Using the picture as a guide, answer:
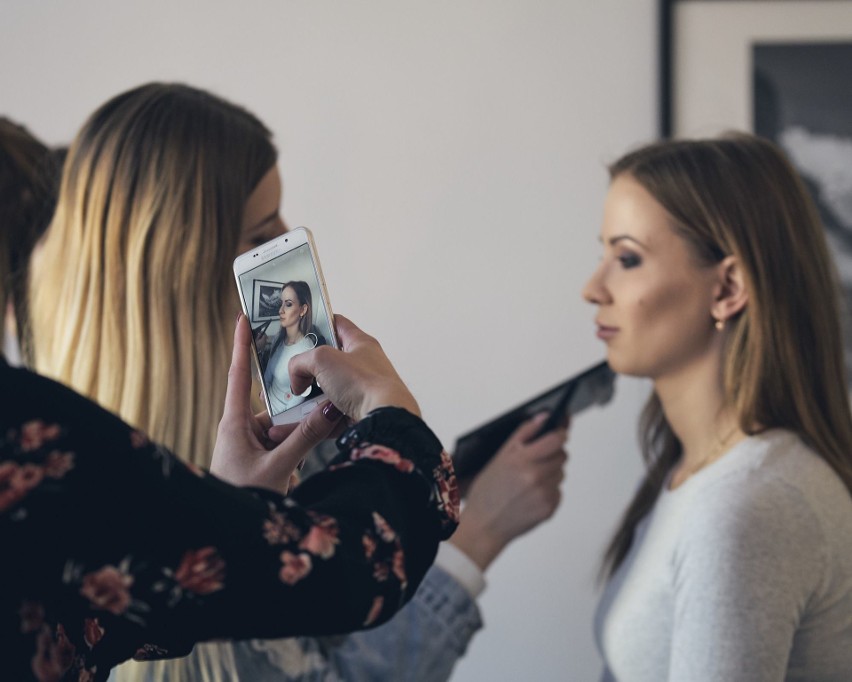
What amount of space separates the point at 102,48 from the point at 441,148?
0.54 metres

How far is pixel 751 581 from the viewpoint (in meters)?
0.91

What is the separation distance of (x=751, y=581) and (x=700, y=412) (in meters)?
0.27

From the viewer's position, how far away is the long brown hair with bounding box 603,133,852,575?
1.07 meters

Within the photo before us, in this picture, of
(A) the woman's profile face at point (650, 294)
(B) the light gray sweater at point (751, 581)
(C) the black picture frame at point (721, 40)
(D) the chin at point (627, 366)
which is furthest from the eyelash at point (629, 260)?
(C) the black picture frame at point (721, 40)

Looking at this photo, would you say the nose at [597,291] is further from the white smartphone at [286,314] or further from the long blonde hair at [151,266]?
the white smartphone at [286,314]

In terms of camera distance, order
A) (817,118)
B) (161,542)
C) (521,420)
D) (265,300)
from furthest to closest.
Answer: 1. (817,118)
2. (521,420)
3. (265,300)
4. (161,542)

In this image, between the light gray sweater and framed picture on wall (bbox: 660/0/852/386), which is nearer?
the light gray sweater

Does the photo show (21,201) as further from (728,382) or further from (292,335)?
(728,382)

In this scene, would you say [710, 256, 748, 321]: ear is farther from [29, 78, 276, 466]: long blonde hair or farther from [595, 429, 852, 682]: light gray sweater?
[29, 78, 276, 466]: long blonde hair

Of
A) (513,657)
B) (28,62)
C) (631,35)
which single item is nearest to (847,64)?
(631,35)

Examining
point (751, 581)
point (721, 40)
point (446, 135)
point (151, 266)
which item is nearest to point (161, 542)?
point (151, 266)

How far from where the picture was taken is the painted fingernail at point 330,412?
568 mm

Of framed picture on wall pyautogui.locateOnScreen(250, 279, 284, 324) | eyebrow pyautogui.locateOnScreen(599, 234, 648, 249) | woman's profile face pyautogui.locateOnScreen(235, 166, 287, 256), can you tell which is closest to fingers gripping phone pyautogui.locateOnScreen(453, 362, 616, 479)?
eyebrow pyautogui.locateOnScreen(599, 234, 648, 249)

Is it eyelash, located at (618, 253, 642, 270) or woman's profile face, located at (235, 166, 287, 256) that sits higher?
woman's profile face, located at (235, 166, 287, 256)
